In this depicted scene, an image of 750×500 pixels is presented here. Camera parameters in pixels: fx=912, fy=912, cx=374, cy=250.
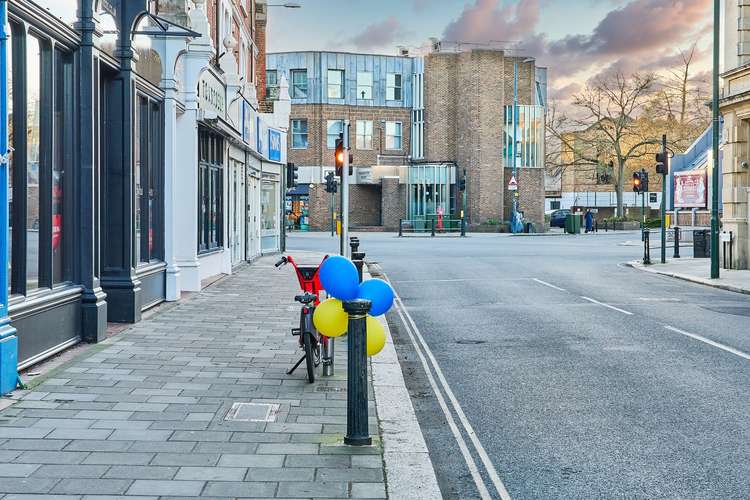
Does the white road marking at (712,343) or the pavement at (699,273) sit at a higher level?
the pavement at (699,273)

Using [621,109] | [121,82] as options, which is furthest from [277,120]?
[621,109]

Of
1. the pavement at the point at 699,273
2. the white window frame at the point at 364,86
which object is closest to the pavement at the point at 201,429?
the pavement at the point at 699,273

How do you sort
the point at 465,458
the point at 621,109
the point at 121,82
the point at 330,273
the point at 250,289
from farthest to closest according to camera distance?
the point at 621,109
the point at 250,289
the point at 121,82
the point at 330,273
the point at 465,458

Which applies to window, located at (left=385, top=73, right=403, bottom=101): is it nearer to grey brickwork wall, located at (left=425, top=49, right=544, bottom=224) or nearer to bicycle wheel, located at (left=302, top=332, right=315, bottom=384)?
grey brickwork wall, located at (left=425, top=49, right=544, bottom=224)

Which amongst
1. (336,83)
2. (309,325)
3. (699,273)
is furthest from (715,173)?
(336,83)

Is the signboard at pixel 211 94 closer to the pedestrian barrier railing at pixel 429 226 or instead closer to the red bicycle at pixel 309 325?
the red bicycle at pixel 309 325

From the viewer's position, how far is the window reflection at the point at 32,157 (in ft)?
29.5

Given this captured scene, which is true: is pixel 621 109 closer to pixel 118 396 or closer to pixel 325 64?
A: pixel 325 64

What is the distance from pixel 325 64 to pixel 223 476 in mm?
60095

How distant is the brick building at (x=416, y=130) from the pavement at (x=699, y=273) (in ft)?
104

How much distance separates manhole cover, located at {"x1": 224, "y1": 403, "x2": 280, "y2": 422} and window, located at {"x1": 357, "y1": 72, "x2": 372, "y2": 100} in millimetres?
58036

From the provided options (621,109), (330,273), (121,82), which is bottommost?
(330,273)

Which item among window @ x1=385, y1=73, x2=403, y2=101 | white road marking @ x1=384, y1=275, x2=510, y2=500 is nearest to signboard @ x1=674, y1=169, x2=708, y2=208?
white road marking @ x1=384, y1=275, x2=510, y2=500

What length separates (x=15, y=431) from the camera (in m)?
6.27
